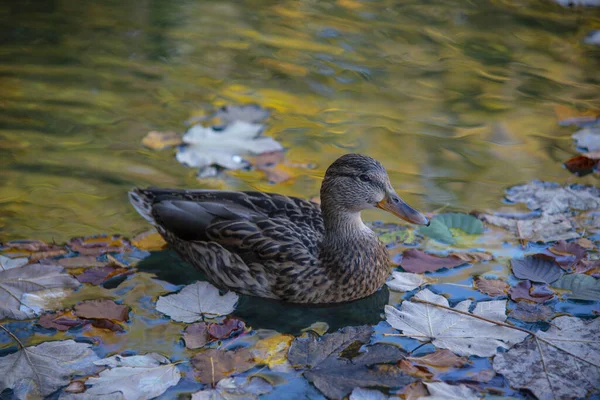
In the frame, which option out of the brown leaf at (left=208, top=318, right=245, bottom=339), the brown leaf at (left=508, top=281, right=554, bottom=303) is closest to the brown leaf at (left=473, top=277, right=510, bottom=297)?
the brown leaf at (left=508, top=281, right=554, bottom=303)

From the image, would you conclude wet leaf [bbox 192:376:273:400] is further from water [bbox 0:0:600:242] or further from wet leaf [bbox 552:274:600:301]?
wet leaf [bbox 552:274:600:301]

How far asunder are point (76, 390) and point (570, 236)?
147 inches

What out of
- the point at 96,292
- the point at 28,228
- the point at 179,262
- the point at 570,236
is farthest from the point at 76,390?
the point at 570,236

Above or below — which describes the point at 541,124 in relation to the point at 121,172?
above

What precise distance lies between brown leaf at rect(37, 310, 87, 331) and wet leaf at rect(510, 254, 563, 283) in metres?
2.99

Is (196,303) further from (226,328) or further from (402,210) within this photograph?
(402,210)

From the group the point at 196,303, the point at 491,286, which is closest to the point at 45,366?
the point at 196,303

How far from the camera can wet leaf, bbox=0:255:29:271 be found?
5.36m

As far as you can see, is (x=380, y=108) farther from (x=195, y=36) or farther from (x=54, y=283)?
(x=54, y=283)

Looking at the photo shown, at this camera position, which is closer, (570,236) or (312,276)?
(312,276)

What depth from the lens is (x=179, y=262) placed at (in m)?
5.76

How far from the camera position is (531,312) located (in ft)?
16.7

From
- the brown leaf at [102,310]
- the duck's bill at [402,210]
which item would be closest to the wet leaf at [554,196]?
the duck's bill at [402,210]

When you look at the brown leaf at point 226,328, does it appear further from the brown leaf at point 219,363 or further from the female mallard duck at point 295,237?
the female mallard duck at point 295,237
